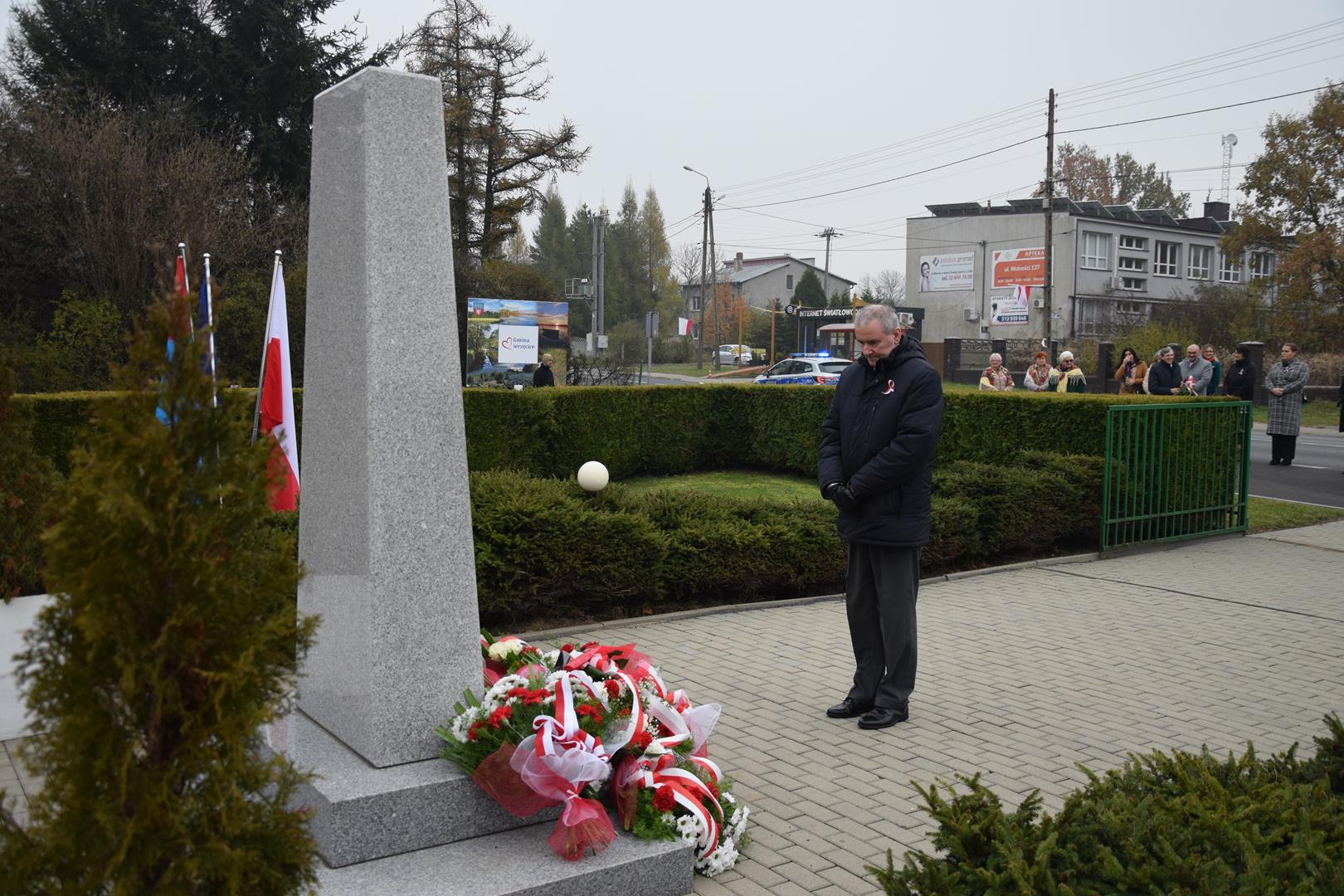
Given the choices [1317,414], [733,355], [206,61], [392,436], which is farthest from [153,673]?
[733,355]

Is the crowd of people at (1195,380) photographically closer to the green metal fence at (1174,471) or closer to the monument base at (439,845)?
the green metal fence at (1174,471)

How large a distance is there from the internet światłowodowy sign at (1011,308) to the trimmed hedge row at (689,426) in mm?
48379

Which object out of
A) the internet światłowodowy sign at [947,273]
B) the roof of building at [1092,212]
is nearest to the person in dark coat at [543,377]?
the roof of building at [1092,212]

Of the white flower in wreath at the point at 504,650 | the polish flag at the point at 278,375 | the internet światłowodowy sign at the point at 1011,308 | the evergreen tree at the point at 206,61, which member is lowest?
the white flower in wreath at the point at 504,650

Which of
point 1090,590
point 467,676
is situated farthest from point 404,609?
point 1090,590

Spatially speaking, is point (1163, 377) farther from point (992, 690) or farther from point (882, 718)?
point (882, 718)

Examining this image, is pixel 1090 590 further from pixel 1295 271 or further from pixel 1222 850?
pixel 1295 271

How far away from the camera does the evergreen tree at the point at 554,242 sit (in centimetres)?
9444

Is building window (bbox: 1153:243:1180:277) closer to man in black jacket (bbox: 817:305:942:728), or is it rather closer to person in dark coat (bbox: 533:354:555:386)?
person in dark coat (bbox: 533:354:555:386)

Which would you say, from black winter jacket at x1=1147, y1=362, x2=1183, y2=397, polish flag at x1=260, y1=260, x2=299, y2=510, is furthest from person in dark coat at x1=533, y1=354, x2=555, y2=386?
polish flag at x1=260, y1=260, x2=299, y2=510

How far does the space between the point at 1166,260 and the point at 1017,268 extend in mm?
10479

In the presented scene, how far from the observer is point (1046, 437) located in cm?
1253

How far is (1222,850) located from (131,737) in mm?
2404

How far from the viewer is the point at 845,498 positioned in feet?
18.5
